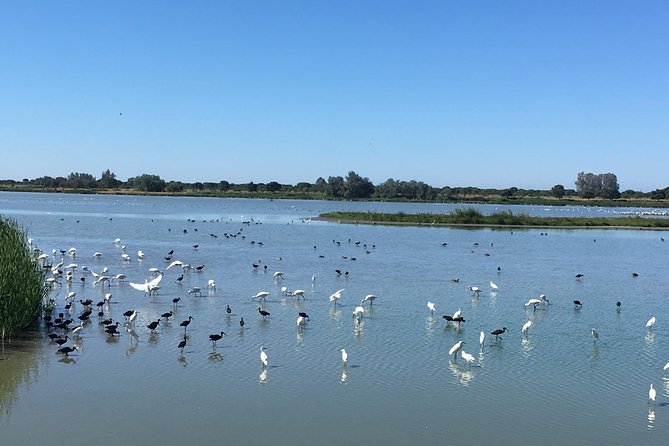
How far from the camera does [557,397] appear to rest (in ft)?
45.1

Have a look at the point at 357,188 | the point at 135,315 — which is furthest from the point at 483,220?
the point at 357,188

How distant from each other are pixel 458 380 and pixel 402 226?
54.4 m

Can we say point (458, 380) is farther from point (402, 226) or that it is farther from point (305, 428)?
point (402, 226)

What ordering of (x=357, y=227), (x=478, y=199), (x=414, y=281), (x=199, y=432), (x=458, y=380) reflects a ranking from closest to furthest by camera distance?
(x=199, y=432) → (x=458, y=380) → (x=414, y=281) → (x=357, y=227) → (x=478, y=199)

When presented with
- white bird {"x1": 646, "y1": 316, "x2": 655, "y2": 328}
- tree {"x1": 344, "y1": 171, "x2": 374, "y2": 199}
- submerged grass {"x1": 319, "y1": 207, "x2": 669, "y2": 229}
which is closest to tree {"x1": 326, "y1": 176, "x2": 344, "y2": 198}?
tree {"x1": 344, "y1": 171, "x2": 374, "y2": 199}

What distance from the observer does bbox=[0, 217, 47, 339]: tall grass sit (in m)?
16.7

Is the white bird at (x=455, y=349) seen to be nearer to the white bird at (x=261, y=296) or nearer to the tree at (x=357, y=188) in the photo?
the white bird at (x=261, y=296)

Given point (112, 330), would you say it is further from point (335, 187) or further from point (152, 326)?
point (335, 187)

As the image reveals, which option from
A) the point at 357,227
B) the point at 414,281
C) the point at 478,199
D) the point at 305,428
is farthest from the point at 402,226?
the point at 478,199

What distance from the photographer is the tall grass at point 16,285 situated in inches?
658

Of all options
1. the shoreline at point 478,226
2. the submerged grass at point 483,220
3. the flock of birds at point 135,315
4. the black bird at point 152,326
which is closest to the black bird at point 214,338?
the flock of birds at point 135,315

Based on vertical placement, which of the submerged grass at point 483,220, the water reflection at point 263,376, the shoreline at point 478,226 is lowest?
the water reflection at point 263,376

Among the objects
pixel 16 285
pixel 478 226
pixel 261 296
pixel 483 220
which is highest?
A: pixel 483 220

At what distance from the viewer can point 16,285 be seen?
1736cm
